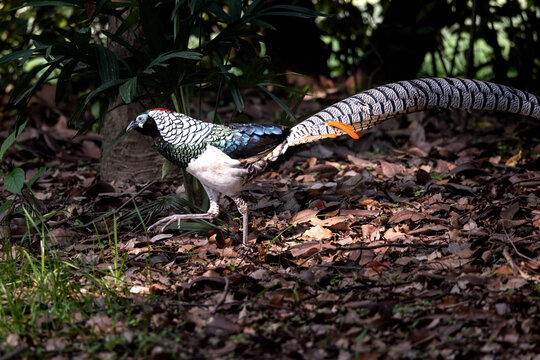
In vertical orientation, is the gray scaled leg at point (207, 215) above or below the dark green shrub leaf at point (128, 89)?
below

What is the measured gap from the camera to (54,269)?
3459mm

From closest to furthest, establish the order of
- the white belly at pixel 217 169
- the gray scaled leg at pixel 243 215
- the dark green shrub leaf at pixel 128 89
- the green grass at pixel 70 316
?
the green grass at pixel 70 316, the dark green shrub leaf at pixel 128 89, the white belly at pixel 217 169, the gray scaled leg at pixel 243 215

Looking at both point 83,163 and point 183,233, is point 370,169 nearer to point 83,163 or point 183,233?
point 183,233

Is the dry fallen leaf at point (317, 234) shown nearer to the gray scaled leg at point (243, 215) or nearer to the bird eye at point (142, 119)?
the gray scaled leg at point (243, 215)

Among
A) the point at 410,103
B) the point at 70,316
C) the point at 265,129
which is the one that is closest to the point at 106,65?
the point at 265,129

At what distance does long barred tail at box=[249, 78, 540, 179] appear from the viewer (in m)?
4.05

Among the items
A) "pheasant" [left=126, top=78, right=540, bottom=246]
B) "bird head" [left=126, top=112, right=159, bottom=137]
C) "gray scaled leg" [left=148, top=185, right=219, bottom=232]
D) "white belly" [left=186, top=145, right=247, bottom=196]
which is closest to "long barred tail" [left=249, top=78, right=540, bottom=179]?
"pheasant" [left=126, top=78, right=540, bottom=246]

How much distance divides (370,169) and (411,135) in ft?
3.57

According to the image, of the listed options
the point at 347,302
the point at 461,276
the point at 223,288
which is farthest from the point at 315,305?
the point at 461,276

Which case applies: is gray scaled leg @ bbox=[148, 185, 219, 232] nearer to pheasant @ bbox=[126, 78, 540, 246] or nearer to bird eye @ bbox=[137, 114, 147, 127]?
pheasant @ bbox=[126, 78, 540, 246]

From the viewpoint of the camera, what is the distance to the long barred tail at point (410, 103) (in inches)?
159

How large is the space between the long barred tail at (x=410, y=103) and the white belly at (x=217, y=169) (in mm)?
168

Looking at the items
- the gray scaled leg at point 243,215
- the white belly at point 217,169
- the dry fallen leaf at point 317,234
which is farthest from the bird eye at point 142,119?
the dry fallen leaf at point 317,234

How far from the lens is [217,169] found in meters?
3.87
